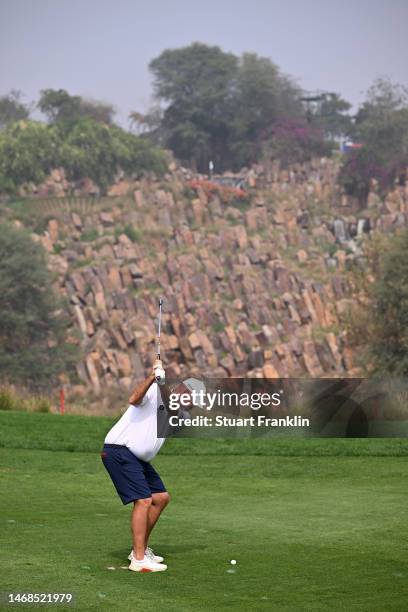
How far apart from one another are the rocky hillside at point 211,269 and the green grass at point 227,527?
48.3 m

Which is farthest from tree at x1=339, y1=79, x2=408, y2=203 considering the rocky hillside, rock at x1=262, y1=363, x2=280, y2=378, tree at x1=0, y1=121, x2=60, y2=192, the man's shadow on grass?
the man's shadow on grass

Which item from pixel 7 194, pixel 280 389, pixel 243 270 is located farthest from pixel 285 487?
pixel 7 194

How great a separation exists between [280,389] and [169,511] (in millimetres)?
6609

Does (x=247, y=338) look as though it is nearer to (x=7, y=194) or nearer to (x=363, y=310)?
(x=363, y=310)

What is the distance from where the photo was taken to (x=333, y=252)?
3654 inches

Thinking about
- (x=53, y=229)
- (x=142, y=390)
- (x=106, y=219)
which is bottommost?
(x=142, y=390)

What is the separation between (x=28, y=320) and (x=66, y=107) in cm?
5087

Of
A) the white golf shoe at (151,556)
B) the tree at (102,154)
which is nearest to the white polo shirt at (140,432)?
the white golf shoe at (151,556)

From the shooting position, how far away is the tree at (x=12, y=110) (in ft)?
385

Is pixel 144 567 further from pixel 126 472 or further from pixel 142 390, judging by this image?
pixel 142 390

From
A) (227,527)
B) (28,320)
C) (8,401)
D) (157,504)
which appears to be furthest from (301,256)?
(157,504)

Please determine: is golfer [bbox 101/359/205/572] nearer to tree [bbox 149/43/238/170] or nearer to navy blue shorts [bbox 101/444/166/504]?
navy blue shorts [bbox 101/444/166/504]

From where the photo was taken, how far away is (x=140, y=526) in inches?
392

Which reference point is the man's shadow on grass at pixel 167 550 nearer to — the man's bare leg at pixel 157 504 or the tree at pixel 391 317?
the man's bare leg at pixel 157 504
